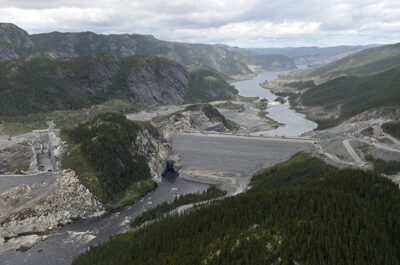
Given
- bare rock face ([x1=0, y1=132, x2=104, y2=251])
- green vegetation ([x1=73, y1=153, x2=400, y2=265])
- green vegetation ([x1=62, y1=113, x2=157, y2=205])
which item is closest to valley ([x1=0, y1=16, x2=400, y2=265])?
green vegetation ([x1=73, y1=153, x2=400, y2=265])

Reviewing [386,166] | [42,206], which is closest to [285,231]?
[386,166]

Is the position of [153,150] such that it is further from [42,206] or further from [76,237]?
[76,237]

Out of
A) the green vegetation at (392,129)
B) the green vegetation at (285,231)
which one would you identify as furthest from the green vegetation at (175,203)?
the green vegetation at (392,129)

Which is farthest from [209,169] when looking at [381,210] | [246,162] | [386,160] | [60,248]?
[381,210]

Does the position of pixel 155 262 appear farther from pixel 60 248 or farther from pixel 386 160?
pixel 386 160

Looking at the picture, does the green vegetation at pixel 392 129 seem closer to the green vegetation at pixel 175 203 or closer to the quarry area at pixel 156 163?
the quarry area at pixel 156 163
